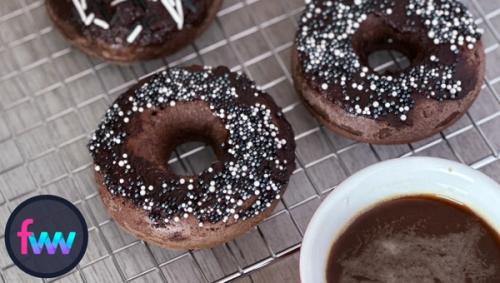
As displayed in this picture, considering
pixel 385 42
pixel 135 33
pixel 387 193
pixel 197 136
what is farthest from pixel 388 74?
pixel 135 33

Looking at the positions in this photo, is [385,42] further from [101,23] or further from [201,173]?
[101,23]

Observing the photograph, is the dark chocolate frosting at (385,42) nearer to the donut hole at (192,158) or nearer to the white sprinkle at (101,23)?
the donut hole at (192,158)

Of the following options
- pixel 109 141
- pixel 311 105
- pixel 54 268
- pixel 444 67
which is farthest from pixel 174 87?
pixel 444 67

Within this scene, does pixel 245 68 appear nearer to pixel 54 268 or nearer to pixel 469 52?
pixel 469 52

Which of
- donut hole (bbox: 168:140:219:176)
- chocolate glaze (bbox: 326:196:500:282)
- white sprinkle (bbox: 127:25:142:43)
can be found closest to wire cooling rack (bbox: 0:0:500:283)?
donut hole (bbox: 168:140:219:176)

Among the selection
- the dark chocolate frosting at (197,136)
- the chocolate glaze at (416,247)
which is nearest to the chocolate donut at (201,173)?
the dark chocolate frosting at (197,136)
